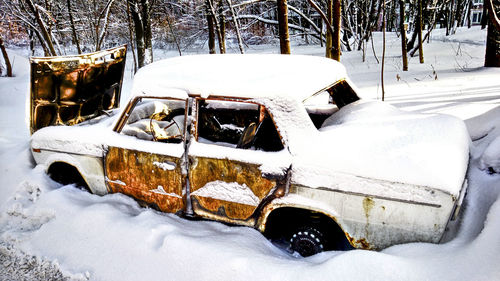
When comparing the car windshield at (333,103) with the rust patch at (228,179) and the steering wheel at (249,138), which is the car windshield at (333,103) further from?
the rust patch at (228,179)

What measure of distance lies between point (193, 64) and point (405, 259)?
2522mm

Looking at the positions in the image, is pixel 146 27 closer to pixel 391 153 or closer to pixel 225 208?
pixel 225 208

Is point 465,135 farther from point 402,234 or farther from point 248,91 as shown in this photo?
point 248,91

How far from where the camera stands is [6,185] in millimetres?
3561

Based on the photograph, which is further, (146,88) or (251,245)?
(146,88)

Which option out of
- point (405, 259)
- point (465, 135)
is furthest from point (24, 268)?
point (465, 135)

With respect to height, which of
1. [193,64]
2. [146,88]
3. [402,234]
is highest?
[193,64]

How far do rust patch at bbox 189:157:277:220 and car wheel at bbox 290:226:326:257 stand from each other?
44 cm

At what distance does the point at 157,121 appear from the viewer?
150 inches

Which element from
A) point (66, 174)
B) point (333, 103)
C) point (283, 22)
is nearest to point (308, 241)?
point (333, 103)

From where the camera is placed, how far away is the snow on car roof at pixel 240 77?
2.63 metres

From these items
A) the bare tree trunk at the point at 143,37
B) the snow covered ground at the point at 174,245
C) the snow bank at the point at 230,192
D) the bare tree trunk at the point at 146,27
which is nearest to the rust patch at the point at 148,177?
the snow covered ground at the point at 174,245

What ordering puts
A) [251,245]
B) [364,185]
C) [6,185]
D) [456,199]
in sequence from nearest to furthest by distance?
[456,199] < [364,185] < [251,245] < [6,185]

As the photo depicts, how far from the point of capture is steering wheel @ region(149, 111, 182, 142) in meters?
3.15
